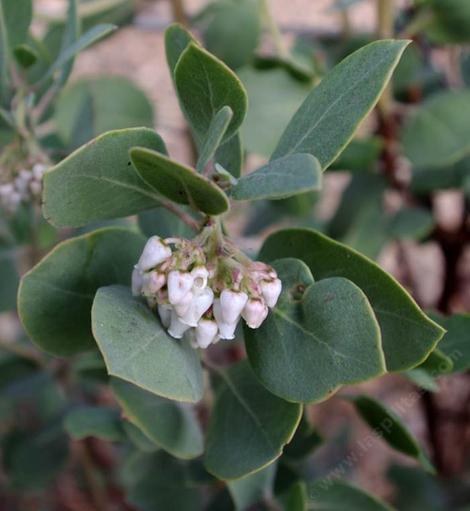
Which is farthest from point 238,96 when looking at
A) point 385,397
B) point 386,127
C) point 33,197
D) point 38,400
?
point 385,397

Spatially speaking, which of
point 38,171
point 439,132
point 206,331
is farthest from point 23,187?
point 439,132

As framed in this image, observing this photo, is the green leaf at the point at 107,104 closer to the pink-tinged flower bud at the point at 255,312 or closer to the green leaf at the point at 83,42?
the green leaf at the point at 83,42

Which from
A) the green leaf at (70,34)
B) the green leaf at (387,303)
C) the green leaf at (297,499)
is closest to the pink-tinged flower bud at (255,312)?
the green leaf at (387,303)

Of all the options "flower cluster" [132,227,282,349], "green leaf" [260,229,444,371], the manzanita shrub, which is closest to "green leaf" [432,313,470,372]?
the manzanita shrub

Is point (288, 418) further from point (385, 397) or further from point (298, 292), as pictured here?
point (385, 397)

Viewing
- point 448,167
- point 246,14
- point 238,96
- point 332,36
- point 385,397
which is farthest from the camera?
point 385,397

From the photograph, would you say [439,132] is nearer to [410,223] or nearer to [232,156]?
[410,223]
